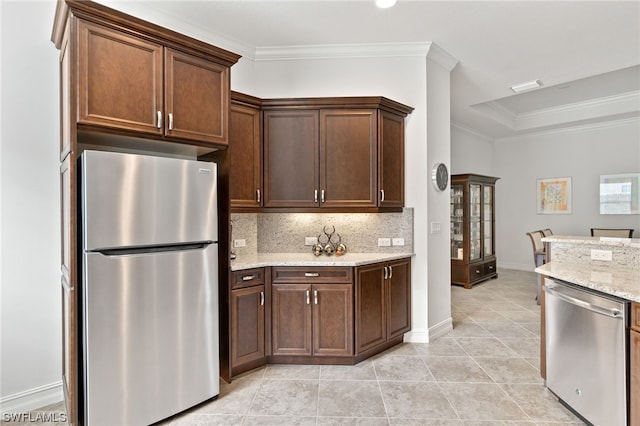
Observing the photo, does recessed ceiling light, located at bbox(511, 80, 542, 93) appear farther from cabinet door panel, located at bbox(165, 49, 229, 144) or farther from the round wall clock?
cabinet door panel, located at bbox(165, 49, 229, 144)

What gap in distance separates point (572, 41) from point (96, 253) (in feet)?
15.4

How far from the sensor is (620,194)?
6250mm

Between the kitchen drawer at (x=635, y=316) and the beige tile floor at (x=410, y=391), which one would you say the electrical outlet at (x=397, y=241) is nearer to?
the beige tile floor at (x=410, y=391)

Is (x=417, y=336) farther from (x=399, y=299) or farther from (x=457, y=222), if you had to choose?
(x=457, y=222)

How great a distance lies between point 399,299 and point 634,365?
1.81 m

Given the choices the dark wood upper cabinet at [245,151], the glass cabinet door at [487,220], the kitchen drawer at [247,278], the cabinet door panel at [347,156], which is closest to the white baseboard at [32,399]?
the kitchen drawer at [247,278]

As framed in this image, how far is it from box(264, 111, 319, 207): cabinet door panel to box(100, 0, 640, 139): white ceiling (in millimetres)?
831

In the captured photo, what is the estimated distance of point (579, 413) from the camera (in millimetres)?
2137

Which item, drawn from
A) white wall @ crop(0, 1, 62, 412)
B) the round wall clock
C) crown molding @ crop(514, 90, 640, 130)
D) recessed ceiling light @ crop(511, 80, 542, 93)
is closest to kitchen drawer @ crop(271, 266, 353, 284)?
the round wall clock

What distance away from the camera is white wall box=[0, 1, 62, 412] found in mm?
2240

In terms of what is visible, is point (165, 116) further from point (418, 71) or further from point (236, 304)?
point (418, 71)

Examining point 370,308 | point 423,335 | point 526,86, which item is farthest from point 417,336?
point 526,86

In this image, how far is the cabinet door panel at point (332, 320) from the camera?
297 cm

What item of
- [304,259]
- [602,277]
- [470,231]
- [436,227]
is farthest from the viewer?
[470,231]
